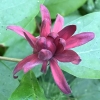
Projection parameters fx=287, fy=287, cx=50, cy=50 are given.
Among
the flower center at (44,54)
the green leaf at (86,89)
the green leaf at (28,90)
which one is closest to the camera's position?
the flower center at (44,54)

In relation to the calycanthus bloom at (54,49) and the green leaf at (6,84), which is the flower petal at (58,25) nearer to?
the calycanthus bloom at (54,49)

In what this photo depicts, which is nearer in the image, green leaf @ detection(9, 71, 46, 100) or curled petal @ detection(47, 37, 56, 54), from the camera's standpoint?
curled petal @ detection(47, 37, 56, 54)

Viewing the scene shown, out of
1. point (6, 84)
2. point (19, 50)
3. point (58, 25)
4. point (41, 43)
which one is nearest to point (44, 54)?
point (41, 43)

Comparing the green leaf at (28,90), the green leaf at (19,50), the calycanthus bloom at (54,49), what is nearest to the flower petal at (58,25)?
the calycanthus bloom at (54,49)

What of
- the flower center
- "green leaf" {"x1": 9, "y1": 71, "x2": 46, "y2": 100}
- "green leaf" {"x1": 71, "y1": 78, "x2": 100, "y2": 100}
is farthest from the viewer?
"green leaf" {"x1": 71, "y1": 78, "x2": 100, "y2": 100}

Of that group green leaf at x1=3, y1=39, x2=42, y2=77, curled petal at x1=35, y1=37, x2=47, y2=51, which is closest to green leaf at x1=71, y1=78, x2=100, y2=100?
green leaf at x1=3, y1=39, x2=42, y2=77

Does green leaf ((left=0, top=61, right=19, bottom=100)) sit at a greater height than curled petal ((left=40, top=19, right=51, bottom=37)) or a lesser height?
lesser

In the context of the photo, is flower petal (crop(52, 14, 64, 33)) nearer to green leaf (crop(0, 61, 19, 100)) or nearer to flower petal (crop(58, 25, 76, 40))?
flower petal (crop(58, 25, 76, 40))
